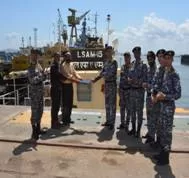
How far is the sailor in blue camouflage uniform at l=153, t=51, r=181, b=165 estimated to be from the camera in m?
5.76

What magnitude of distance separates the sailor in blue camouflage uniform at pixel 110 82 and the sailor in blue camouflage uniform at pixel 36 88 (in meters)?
1.32

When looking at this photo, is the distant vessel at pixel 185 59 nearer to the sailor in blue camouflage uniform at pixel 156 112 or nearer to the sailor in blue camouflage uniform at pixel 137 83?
the sailor in blue camouflage uniform at pixel 137 83

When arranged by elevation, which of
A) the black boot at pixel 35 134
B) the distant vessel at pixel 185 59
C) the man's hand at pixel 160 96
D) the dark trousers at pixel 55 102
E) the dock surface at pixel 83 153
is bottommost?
the distant vessel at pixel 185 59

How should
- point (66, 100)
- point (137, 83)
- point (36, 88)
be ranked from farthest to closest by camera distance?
point (66, 100)
point (36, 88)
point (137, 83)

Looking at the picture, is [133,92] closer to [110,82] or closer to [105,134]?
[110,82]

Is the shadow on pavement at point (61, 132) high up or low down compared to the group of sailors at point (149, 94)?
down

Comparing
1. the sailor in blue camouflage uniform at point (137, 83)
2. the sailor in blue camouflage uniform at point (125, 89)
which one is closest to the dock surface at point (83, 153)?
the sailor in blue camouflage uniform at point (125, 89)

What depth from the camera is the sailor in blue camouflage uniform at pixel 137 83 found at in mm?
7105

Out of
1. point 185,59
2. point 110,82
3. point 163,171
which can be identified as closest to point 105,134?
point 110,82

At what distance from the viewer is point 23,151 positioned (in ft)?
21.8

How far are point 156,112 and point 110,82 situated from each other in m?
1.53

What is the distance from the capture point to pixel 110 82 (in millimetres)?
7883

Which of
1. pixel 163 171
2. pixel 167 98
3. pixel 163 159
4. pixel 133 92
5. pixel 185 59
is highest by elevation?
pixel 167 98

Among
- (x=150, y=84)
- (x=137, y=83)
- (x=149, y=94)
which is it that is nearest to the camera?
(x=150, y=84)
